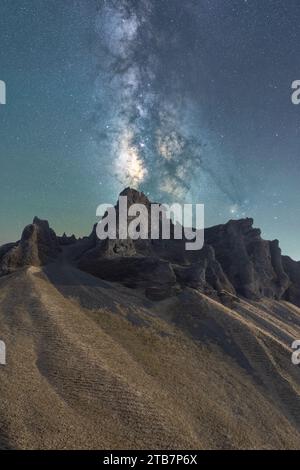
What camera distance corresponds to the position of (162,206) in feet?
235

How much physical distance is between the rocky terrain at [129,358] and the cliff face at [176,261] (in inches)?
10.9

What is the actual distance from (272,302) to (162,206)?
3307 cm

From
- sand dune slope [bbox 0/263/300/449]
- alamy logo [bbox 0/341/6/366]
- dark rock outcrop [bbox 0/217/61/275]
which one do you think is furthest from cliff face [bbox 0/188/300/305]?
alamy logo [bbox 0/341/6/366]

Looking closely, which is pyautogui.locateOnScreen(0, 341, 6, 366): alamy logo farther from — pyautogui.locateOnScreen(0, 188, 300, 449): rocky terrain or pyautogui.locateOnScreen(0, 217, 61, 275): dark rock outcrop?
pyautogui.locateOnScreen(0, 217, 61, 275): dark rock outcrop

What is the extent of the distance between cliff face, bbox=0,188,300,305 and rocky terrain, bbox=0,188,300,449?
278 millimetres

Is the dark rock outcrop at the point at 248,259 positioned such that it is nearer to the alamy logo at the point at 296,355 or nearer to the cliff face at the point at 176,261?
the cliff face at the point at 176,261

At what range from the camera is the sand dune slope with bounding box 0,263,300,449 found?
758 inches

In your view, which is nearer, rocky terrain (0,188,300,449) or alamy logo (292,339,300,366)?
rocky terrain (0,188,300,449)

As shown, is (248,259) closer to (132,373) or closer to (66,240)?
(66,240)

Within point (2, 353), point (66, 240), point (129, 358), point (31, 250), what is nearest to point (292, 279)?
point (66, 240)

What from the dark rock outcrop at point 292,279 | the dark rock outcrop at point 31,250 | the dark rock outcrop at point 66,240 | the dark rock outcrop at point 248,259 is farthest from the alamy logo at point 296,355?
the dark rock outcrop at point 66,240

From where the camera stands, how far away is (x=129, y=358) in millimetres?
28328
